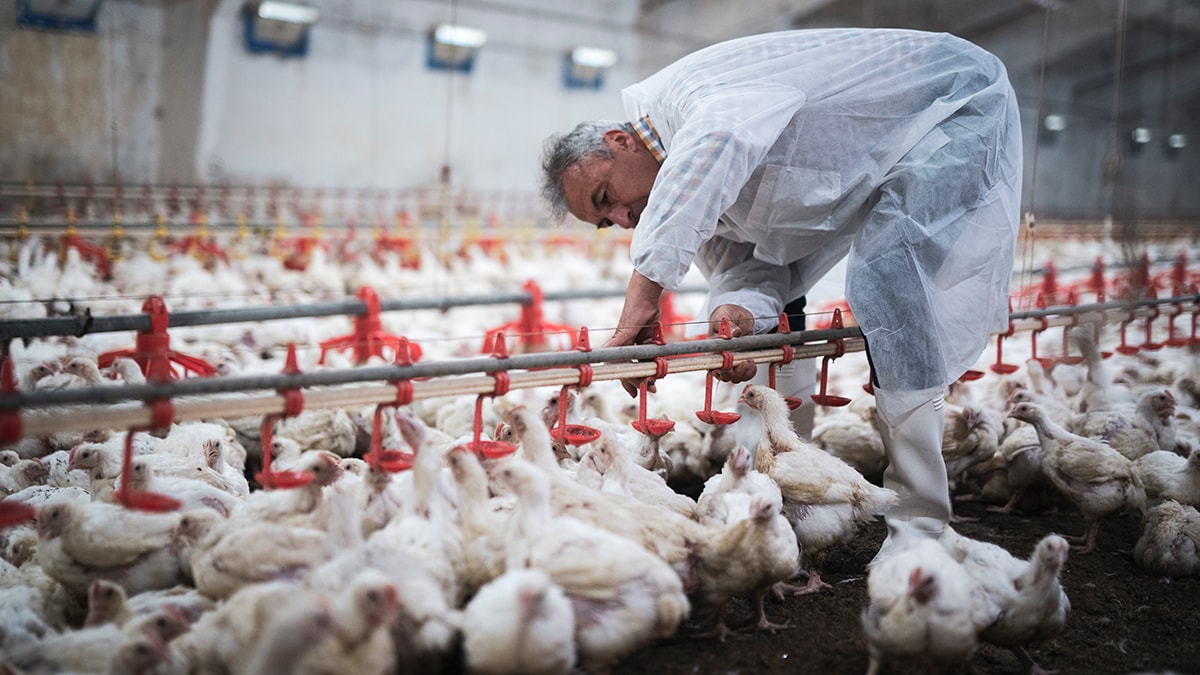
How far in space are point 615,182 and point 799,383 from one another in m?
1.17

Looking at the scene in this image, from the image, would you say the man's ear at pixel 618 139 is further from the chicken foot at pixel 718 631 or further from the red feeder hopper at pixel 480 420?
the chicken foot at pixel 718 631

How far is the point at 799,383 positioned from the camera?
11.0ft

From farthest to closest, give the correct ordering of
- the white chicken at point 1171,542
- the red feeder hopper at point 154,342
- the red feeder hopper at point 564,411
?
1. the red feeder hopper at point 154,342
2. the white chicken at point 1171,542
3. the red feeder hopper at point 564,411

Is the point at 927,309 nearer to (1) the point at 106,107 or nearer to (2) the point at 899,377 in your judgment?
(2) the point at 899,377

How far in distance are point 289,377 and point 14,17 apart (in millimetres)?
4571

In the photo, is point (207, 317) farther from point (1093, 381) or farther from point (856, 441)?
point (1093, 381)

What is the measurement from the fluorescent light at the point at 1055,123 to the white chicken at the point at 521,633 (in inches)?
223

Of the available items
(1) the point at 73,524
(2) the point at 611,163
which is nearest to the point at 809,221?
(2) the point at 611,163

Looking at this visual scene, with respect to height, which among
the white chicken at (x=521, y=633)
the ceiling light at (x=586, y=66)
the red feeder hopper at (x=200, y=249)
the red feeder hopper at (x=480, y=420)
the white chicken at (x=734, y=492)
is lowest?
the white chicken at (x=521, y=633)

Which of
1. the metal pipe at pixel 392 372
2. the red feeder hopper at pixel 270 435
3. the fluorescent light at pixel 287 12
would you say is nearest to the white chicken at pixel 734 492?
the metal pipe at pixel 392 372

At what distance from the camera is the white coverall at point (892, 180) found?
2.55m

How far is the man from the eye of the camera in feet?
8.31

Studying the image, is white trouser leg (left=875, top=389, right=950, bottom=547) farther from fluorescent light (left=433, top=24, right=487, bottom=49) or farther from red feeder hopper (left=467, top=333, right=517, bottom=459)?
fluorescent light (left=433, top=24, right=487, bottom=49)

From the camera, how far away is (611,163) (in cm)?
271
